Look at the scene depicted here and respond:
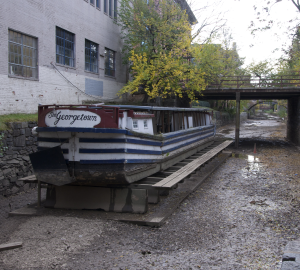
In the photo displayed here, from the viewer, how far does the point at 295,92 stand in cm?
2222

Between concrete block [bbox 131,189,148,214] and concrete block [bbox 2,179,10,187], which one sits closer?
concrete block [bbox 131,189,148,214]

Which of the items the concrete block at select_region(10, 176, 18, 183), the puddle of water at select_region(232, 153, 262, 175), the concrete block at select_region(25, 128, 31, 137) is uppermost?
the concrete block at select_region(25, 128, 31, 137)

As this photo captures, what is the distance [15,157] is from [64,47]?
8.14 metres

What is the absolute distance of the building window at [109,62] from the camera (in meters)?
20.6

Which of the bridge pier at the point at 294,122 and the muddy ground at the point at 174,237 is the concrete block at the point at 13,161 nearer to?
the muddy ground at the point at 174,237

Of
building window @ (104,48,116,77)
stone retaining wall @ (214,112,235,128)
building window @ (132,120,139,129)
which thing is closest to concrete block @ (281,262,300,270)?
building window @ (132,120,139,129)

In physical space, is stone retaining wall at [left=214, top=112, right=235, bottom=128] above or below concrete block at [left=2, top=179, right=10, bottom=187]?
above

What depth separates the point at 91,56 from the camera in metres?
18.7

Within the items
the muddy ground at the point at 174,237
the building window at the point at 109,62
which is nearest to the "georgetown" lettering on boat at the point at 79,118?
the muddy ground at the point at 174,237

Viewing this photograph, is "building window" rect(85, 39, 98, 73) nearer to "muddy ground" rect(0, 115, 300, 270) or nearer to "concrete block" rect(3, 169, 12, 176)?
"concrete block" rect(3, 169, 12, 176)

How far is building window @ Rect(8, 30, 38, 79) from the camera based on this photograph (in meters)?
12.4

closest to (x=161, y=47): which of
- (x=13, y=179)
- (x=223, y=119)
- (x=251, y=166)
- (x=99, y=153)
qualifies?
(x=251, y=166)

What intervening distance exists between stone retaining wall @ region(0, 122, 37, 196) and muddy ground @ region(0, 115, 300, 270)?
609 mm

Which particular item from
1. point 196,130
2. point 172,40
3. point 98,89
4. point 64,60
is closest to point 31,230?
point 196,130
